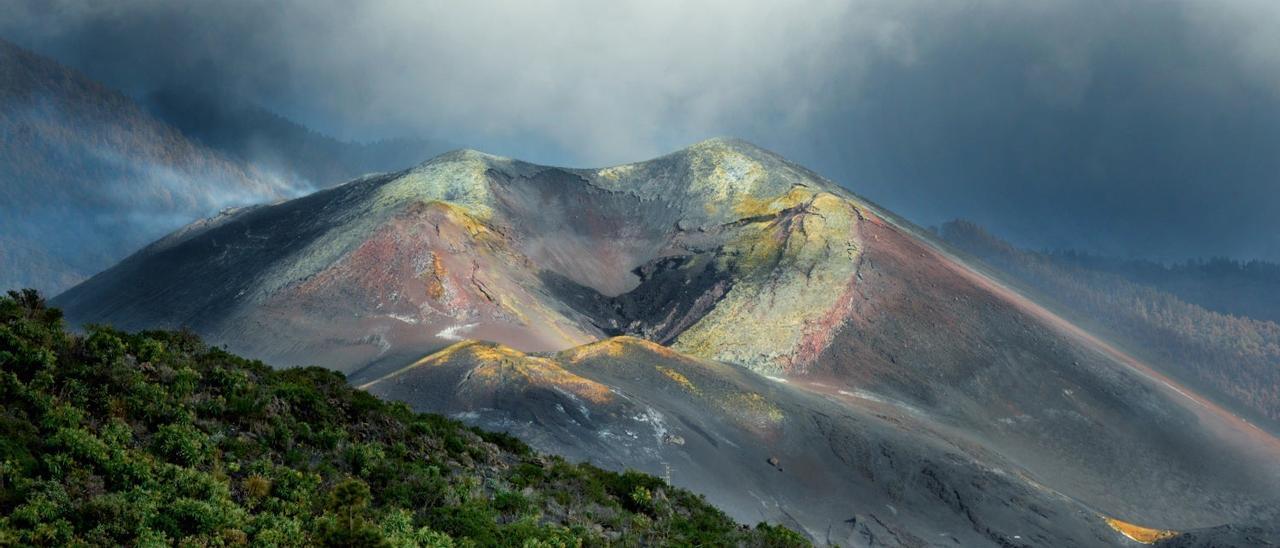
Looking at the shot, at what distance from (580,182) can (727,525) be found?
393 feet

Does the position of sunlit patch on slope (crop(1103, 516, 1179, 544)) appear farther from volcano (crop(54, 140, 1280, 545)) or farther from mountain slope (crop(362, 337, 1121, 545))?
mountain slope (crop(362, 337, 1121, 545))

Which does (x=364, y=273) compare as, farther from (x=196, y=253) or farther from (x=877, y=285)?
→ (x=877, y=285)

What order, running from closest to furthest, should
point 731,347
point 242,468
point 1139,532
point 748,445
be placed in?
point 242,468, point 748,445, point 1139,532, point 731,347

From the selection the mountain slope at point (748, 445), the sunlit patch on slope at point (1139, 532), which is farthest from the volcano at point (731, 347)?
the sunlit patch on slope at point (1139, 532)

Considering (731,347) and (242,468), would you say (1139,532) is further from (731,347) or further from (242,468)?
(242,468)

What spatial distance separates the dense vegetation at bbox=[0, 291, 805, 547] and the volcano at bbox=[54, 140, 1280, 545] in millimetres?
31219

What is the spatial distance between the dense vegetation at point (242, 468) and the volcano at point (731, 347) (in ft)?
102

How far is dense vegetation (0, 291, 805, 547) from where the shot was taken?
544 inches

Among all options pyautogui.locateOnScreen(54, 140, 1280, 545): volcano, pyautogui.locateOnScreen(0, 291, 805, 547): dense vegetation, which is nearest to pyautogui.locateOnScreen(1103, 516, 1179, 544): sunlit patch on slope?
pyautogui.locateOnScreen(54, 140, 1280, 545): volcano

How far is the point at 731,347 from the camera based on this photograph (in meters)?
93.5

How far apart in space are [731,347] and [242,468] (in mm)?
78531

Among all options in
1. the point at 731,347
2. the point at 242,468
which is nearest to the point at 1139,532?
the point at 731,347

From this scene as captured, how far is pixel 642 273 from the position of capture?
419 feet

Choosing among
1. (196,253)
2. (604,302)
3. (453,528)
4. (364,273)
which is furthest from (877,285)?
(453,528)
